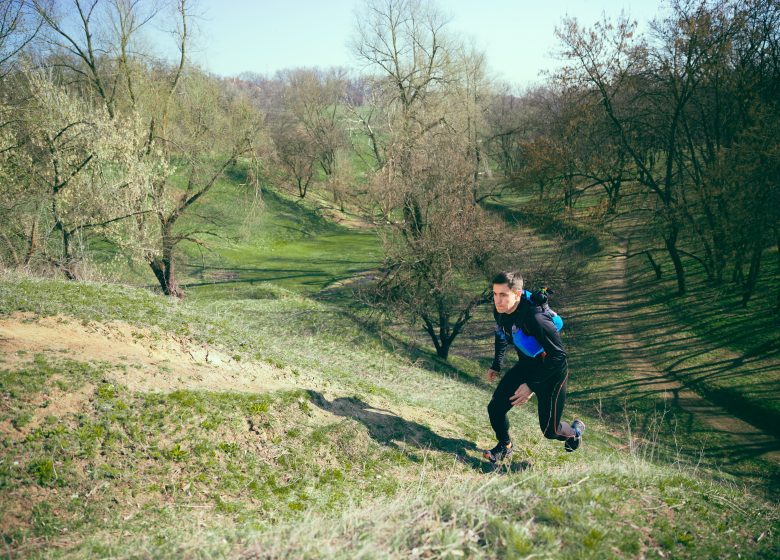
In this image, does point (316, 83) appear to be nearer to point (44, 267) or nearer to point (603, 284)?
point (603, 284)

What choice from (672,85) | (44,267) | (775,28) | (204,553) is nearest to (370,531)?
(204,553)

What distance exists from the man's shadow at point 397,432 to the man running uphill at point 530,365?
53cm

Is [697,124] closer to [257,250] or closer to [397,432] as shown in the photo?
[397,432]

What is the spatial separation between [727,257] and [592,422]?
9.20 metres

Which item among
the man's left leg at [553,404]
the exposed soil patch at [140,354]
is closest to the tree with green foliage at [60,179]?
the exposed soil patch at [140,354]

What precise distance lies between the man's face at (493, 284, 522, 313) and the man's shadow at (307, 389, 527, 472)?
232 cm

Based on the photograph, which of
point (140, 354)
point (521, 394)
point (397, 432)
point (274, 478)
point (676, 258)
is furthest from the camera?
point (676, 258)

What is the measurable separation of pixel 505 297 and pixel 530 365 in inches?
38.3

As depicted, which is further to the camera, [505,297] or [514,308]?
[514,308]

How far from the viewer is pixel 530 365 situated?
6.34 m

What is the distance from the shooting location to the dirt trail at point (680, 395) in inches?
544

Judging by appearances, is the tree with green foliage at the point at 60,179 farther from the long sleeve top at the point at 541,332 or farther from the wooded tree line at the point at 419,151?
the long sleeve top at the point at 541,332

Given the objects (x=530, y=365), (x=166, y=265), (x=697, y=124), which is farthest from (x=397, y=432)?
(x=697, y=124)

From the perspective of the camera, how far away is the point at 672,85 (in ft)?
78.7
